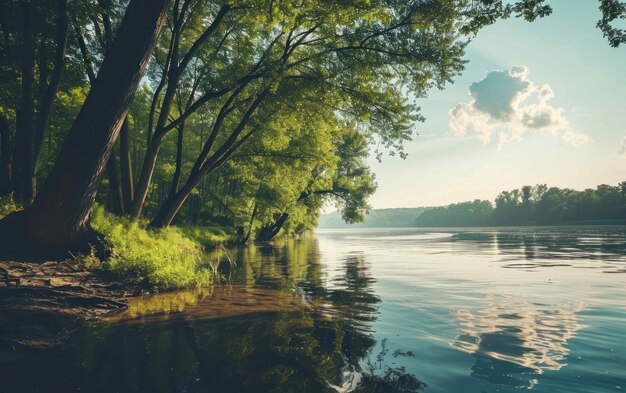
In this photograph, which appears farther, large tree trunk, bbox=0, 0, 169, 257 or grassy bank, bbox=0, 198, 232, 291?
grassy bank, bbox=0, 198, 232, 291

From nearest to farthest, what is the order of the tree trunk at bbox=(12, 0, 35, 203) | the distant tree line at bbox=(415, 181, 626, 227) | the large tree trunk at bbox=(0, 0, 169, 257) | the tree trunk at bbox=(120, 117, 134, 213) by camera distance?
the large tree trunk at bbox=(0, 0, 169, 257) → the tree trunk at bbox=(12, 0, 35, 203) → the tree trunk at bbox=(120, 117, 134, 213) → the distant tree line at bbox=(415, 181, 626, 227)

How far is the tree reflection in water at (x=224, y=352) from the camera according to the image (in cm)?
407

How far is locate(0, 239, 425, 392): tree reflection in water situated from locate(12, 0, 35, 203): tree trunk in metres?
9.87

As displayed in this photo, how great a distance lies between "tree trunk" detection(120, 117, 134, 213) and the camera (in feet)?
51.5

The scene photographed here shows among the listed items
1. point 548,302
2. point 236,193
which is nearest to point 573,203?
point 236,193

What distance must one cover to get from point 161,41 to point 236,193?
1117 inches

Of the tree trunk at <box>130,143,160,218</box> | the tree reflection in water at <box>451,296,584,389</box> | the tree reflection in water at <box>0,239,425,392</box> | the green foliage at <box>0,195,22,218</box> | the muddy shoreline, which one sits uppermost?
the tree trunk at <box>130,143,160,218</box>

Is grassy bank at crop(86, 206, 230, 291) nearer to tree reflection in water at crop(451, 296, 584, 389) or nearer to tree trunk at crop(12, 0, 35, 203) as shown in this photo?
tree trunk at crop(12, 0, 35, 203)

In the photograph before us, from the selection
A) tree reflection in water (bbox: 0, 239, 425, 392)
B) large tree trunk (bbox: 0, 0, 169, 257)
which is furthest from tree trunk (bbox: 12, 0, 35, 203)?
tree reflection in water (bbox: 0, 239, 425, 392)

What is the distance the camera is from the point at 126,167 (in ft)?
52.3

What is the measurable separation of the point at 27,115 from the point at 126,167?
3.85 meters

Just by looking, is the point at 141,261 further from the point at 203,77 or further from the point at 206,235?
the point at 206,235

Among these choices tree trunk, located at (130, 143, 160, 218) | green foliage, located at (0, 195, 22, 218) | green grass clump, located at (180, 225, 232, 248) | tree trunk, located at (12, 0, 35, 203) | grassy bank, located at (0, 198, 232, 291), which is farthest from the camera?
green grass clump, located at (180, 225, 232, 248)

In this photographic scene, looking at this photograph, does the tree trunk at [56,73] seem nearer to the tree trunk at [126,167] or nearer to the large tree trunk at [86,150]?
the tree trunk at [126,167]
